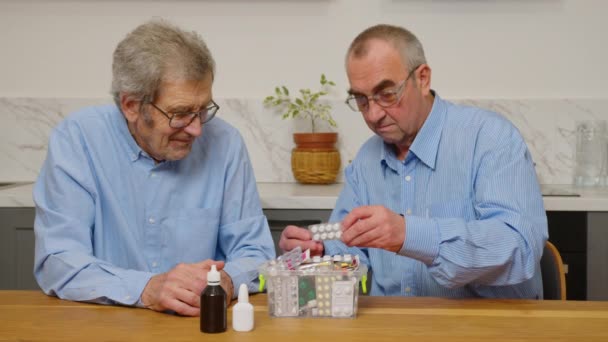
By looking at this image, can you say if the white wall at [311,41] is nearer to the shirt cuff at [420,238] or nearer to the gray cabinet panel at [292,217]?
the gray cabinet panel at [292,217]

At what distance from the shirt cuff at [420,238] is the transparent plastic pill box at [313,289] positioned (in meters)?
0.16

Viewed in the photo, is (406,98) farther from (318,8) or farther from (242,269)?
(318,8)

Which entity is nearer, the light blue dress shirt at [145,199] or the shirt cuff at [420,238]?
the shirt cuff at [420,238]

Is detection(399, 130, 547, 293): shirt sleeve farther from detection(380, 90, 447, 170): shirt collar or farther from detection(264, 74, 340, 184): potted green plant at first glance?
detection(264, 74, 340, 184): potted green plant

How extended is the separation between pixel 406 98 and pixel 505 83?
A: 4.72 feet

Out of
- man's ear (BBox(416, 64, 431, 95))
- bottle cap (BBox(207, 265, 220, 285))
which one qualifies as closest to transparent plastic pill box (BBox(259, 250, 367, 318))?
bottle cap (BBox(207, 265, 220, 285))

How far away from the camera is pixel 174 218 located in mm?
2229

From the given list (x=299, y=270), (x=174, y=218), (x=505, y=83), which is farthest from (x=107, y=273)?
(x=505, y=83)

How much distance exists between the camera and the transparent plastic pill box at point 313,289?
173 cm

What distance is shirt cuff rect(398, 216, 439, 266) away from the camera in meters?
1.88

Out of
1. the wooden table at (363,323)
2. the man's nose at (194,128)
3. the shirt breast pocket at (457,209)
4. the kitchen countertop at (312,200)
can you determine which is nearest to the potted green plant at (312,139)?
the kitchen countertop at (312,200)

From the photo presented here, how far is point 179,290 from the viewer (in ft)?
5.89

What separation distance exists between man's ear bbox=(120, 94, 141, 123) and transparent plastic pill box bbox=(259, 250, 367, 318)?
25.2 inches

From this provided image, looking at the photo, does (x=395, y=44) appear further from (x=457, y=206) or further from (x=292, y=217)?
(x=292, y=217)
